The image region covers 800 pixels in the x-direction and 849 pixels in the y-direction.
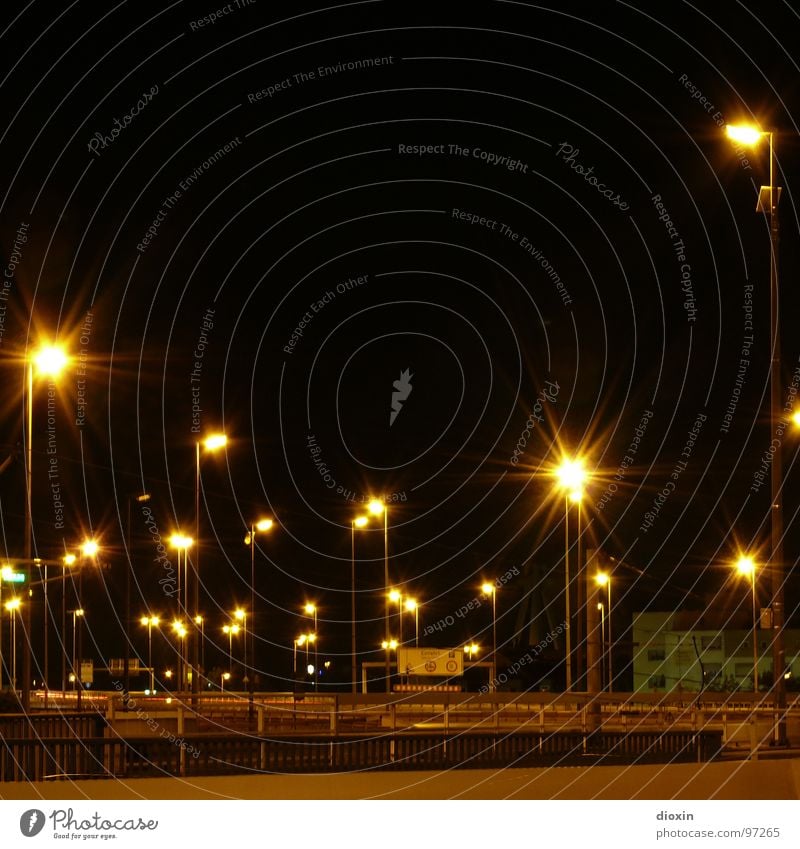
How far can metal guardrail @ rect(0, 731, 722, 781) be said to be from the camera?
21.2 metres

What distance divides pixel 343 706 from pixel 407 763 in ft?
123

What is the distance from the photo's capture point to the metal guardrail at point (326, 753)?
21.2 m

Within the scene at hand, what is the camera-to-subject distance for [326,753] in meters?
25.8

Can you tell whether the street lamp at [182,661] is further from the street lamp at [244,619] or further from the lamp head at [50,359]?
the lamp head at [50,359]

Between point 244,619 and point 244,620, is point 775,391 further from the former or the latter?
point 244,619

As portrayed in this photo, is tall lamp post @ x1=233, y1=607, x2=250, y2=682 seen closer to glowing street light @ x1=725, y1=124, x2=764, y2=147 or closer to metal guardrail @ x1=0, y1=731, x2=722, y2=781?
metal guardrail @ x1=0, y1=731, x2=722, y2=781

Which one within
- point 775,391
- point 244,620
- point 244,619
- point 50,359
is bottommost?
point 775,391

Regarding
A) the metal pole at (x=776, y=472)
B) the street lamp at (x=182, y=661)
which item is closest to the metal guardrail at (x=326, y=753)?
the metal pole at (x=776, y=472)

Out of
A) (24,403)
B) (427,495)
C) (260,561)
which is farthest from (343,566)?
(24,403)

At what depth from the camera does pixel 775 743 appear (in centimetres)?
2514

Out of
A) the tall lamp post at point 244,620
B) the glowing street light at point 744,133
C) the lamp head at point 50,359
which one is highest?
the tall lamp post at point 244,620

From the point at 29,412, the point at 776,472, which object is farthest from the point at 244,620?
the point at 776,472

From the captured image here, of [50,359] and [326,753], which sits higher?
[50,359]

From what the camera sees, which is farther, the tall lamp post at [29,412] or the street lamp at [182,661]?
the street lamp at [182,661]
